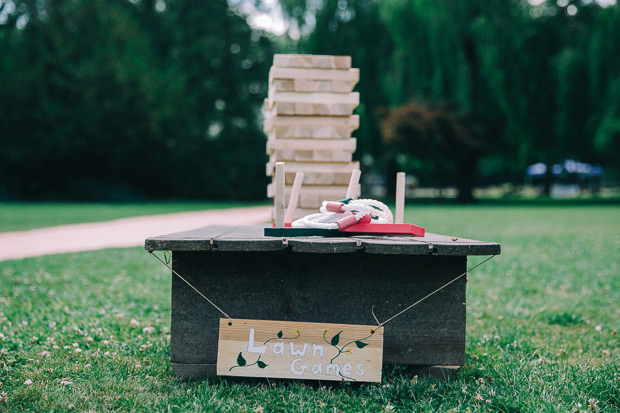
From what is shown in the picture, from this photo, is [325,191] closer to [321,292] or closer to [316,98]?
[316,98]

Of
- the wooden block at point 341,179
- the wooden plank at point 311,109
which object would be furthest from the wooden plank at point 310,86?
the wooden block at point 341,179

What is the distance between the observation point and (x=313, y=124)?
4121mm

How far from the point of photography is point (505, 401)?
2.52 m

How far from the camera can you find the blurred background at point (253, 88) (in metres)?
18.9

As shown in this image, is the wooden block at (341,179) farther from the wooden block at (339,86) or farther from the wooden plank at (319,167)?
the wooden block at (339,86)

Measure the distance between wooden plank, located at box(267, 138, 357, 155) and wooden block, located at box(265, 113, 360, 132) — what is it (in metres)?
0.13

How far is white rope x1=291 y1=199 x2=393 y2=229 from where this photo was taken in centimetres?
283

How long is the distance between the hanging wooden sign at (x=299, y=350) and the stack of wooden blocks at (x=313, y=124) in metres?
1.52

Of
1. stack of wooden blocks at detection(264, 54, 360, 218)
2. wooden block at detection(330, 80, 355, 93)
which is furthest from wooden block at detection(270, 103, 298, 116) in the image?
wooden block at detection(330, 80, 355, 93)

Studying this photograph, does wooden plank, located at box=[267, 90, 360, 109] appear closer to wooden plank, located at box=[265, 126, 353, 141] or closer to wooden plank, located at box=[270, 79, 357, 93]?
wooden plank, located at box=[270, 79, 357, 93]

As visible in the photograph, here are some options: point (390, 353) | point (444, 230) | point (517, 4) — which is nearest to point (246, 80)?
point (517, 4)

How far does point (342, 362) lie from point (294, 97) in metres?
2.17

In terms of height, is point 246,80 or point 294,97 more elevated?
point 246,80

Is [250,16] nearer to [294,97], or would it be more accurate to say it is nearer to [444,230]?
[444,230]
